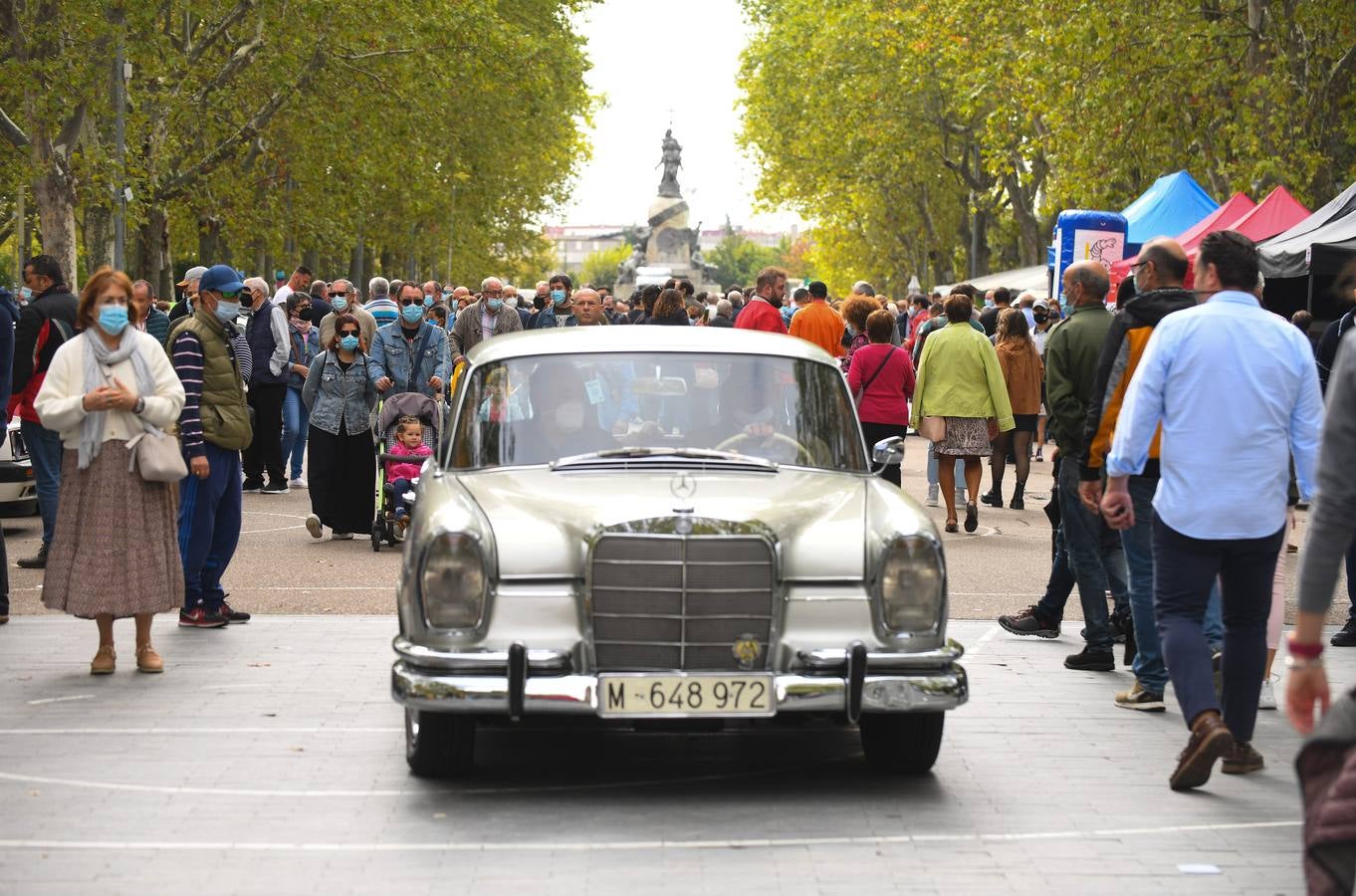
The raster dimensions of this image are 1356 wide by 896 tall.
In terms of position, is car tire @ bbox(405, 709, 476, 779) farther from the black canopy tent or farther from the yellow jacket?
the black canopy tent

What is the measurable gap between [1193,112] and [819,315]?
1780cm

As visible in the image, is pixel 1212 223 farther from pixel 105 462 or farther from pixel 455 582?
pixel 455 582

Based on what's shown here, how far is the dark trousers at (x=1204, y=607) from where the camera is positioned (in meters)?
7.32

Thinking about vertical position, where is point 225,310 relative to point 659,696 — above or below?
above

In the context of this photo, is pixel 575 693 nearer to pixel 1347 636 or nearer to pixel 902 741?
pixel 902 741

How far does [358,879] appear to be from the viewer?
6234 mm

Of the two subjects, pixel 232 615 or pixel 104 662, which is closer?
pixel 104 662

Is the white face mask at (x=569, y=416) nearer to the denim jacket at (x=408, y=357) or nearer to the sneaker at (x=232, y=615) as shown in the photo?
the sneaker at (x=232, y=615)

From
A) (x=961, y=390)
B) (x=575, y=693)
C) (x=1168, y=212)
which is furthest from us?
(x=1168, y=212)

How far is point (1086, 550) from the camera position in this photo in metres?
10.1

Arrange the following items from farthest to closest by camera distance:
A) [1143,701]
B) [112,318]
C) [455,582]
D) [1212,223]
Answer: [1212,223] → [112,318] → [1143,701] → [455,582]

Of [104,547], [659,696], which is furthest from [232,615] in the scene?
[659,696]

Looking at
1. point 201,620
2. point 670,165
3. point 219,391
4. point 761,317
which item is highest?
point 670,165

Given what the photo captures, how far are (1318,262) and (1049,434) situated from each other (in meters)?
9.28
